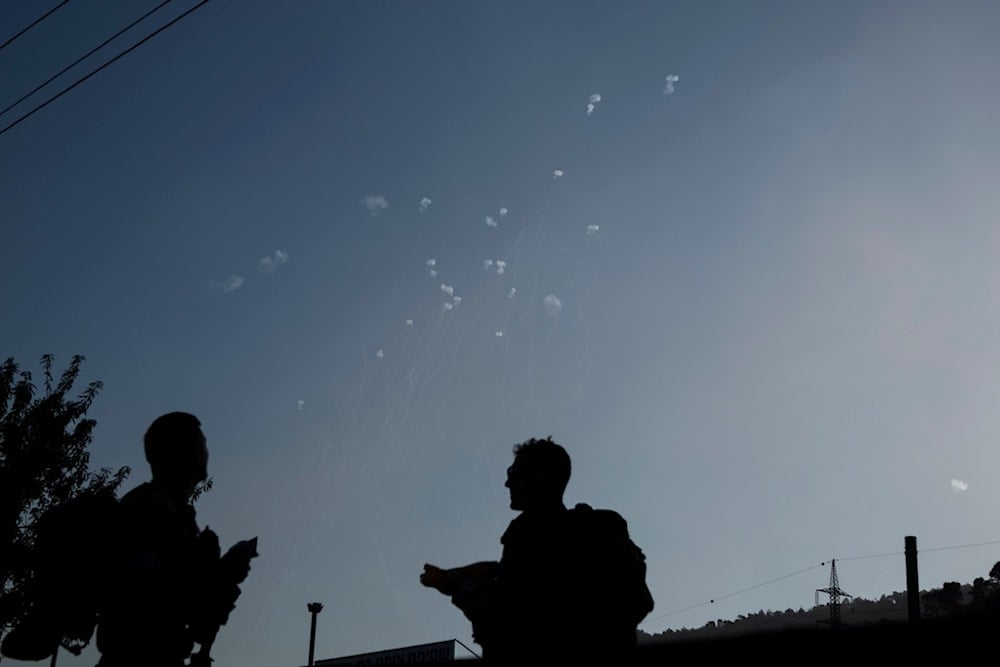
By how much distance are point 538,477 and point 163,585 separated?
1.81m

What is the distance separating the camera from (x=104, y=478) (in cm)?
2256

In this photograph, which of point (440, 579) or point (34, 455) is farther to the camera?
point (34, 455)

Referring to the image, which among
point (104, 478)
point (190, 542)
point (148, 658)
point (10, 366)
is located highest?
point (10, 366)

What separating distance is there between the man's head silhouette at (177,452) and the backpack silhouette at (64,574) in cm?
28

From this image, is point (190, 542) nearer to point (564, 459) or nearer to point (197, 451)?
point (197, 451)

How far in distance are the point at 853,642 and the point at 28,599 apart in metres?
2.32

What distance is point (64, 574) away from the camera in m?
2.53

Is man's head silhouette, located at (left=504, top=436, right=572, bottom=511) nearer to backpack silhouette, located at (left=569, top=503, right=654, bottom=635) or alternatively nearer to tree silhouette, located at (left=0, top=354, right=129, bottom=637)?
backpack silhouette, located at (left=569, top=503, right=654, bottom=635)

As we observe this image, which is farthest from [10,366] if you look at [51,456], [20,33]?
[20,33]

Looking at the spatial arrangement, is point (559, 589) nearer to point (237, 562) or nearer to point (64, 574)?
point (237, 562)

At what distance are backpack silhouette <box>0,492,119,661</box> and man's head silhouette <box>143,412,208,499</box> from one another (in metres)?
0.28

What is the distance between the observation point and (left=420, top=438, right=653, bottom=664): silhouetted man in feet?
10.8

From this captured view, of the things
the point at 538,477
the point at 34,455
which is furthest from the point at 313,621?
the point at 538,477

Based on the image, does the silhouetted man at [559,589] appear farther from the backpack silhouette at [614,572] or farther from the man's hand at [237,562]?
the man's hand at [237,562]
